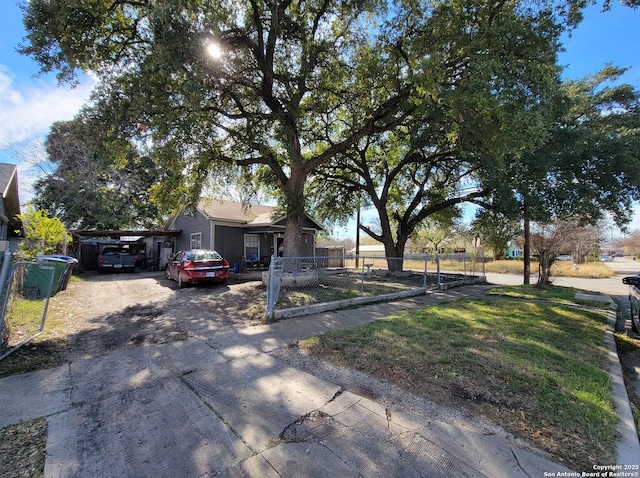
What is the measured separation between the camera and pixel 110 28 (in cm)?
866

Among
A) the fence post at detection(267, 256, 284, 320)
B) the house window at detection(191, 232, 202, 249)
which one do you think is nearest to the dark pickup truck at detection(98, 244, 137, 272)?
the house window at detection(191, 232, 202, 249)

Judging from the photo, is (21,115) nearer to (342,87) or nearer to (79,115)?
(79,115)

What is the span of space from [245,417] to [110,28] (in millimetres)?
10852

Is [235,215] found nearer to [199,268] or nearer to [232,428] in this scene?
[199,268]

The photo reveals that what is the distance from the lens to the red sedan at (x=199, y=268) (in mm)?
11672

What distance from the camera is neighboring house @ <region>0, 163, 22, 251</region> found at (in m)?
11.7

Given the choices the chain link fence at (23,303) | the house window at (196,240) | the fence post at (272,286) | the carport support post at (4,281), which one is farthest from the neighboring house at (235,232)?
the carport support post at (4,281)

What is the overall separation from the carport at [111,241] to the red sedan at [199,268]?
7.80 metres

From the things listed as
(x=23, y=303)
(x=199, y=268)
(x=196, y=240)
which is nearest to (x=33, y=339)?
(x=23, y=303)

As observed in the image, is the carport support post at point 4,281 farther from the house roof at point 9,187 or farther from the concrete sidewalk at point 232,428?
the house roof at point 9,187

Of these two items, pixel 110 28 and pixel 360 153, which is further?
pixel 360 153

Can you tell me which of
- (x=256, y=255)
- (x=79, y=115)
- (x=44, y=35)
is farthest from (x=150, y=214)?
(x=44, y=35)

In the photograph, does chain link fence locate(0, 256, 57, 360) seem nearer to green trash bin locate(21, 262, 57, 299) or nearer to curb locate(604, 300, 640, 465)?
green trash bin locate(21, 262, 57, 299)

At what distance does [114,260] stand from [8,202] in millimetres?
5293
